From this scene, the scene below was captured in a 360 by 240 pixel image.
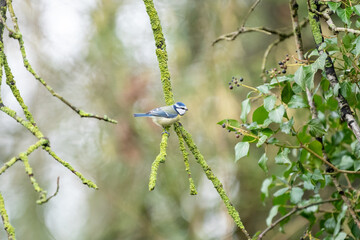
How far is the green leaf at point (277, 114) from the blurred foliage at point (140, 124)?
1097 millimetres

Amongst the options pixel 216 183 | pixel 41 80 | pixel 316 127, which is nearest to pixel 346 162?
pixel 316 127

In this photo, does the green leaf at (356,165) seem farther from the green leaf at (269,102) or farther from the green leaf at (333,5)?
the green leaf at (333,5)

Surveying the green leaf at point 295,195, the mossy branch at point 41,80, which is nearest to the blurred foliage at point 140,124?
the green leaf at point 295,195

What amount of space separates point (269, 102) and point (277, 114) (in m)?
0.04

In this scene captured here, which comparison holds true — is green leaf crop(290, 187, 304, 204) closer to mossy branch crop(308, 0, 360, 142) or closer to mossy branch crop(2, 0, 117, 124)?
mossy branch crop(308, 0, 360, 142)

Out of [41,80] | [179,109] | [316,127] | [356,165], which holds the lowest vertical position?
[356,165]

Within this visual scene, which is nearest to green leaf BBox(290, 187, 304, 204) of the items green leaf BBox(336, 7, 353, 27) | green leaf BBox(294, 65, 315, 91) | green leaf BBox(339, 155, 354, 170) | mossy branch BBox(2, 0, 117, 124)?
green leaf BBox(339, 155, 354, 170)

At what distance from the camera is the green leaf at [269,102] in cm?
111

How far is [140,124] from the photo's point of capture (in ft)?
7.96

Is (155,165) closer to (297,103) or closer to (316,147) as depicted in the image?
(297,103)

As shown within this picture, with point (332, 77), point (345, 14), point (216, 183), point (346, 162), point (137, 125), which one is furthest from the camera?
point (137, 125)

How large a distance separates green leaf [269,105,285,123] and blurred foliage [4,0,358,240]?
1097mm

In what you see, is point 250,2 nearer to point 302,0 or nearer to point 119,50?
point 302,0

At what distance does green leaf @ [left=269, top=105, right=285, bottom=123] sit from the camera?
1096mm
